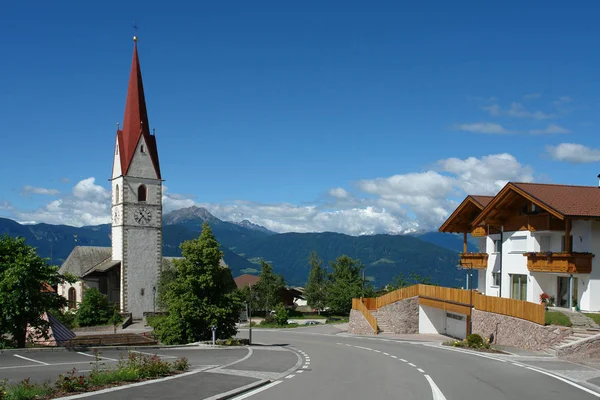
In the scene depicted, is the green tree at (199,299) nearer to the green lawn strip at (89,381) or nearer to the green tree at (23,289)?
the green tree at (23,289)

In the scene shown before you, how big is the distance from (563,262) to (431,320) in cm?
1640

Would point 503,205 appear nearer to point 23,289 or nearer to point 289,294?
point 23,289

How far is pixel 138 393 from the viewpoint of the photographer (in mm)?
15727

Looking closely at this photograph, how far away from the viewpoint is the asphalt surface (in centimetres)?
1694

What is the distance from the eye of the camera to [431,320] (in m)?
49.6

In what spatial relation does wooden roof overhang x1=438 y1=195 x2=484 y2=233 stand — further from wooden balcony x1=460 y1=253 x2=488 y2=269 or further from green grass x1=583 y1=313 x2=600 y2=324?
green grass x1=583 y1=313 x2=600 y2=324

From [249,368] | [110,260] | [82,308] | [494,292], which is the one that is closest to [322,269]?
[110,260]

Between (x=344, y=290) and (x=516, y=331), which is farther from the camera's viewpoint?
(x=344, y=290)

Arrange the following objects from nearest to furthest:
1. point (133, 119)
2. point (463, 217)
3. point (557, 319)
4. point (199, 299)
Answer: point (557, 319) < point (199, 299) < point (463, 217) < point (133, 119)

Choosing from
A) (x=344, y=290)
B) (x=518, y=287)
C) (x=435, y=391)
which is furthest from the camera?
(x=344, y=290)

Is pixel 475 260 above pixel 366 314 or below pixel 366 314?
above

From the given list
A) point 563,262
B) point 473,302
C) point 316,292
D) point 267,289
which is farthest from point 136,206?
point 563,262

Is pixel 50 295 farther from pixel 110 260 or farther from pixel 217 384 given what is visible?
pixel 110 260

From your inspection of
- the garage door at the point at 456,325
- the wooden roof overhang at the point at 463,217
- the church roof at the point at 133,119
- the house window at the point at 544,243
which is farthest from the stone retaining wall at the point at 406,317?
the church roof at the point at 133,119
